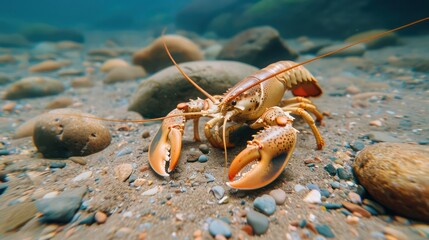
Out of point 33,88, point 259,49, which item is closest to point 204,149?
point 259,49

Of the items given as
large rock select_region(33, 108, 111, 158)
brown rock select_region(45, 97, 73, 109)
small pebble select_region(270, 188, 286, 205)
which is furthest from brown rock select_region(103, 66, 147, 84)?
small pebble select_region(270, 188, 286, 205)

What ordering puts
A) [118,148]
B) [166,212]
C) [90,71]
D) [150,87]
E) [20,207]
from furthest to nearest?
[90,71], [150,87], [118,148], [20,207], [166,212]

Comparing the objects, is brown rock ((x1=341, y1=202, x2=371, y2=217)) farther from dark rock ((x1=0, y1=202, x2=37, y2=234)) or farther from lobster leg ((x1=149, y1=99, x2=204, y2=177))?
dark rock ((x1=0, y1=202, x2=37, y2=234))

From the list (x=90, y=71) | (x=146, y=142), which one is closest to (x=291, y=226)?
(x=146, y=142)

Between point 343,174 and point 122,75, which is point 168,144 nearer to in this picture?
point 343,174

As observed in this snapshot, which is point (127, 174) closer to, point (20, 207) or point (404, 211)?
point (20, 207)

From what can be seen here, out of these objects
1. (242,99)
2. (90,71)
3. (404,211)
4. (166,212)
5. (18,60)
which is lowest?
(404,211)
